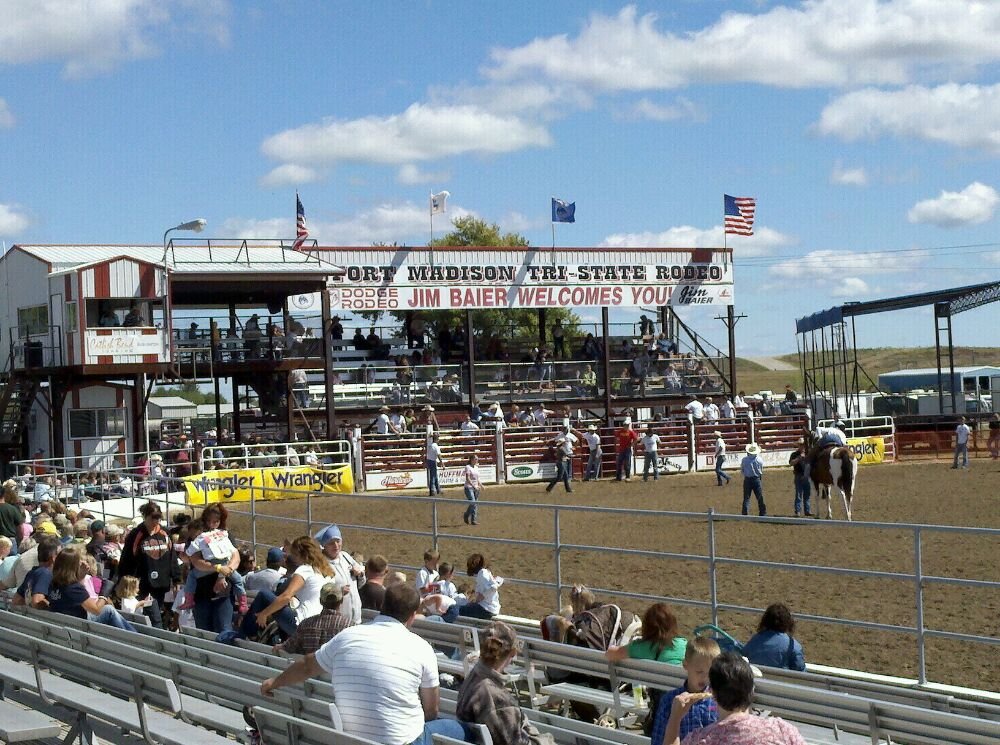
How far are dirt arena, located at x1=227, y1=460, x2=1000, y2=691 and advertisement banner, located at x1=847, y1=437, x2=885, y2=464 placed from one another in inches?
331

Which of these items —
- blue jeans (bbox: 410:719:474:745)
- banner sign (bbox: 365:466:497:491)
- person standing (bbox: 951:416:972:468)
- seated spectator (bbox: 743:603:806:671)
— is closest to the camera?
blue jeans (bbox: 410:719:474:745)

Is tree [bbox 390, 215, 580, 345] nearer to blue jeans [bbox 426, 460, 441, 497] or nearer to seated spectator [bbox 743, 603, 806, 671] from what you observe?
blue jeans [bbox 426, 460, 441, 497]

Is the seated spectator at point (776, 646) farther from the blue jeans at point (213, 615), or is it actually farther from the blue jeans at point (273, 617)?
the blue jeans at point (213, 615)

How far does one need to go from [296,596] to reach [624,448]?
26.9m

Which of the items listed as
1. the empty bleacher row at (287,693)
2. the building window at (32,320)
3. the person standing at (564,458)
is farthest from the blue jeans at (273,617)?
the building window at (32,320)

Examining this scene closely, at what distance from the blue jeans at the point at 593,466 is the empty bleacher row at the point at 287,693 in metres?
26.5

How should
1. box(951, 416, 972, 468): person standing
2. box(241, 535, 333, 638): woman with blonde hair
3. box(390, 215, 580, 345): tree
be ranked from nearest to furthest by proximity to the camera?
box(241, 535, 333, 638): woman with blonde hair → box(951, 416, 972, 468): person standing → box(390, 215, 580, 345): tree

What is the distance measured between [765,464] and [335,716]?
115ft

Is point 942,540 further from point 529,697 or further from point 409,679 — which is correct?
point 409,679

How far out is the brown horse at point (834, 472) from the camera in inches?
927

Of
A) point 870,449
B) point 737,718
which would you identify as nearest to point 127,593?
point 737,718

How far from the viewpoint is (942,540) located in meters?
19.6

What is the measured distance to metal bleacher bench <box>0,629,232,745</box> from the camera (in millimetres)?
6977

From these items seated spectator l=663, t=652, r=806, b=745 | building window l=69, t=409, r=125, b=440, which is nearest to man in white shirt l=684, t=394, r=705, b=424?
building window l=69, t=409, r=125, b=440
